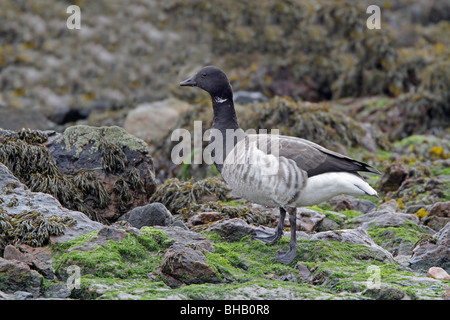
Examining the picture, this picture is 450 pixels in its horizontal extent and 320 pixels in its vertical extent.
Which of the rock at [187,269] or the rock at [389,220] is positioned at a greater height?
the rock at [187,269]

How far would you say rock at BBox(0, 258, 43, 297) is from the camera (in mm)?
4957

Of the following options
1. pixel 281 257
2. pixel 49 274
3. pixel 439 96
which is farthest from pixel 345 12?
pixel 49 274

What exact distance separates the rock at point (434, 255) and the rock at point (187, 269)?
2.39 m

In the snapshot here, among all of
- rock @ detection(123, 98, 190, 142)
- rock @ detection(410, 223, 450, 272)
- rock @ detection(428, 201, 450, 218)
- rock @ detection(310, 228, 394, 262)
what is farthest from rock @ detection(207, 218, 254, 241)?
rock @ detection(123, 98, 190, 142)

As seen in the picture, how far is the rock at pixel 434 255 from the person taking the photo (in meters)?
6.27

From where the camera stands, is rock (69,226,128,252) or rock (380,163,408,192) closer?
rock (69,226,128,252)

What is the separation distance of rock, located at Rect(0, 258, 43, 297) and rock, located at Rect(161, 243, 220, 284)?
1156 millimetres

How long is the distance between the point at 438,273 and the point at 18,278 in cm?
404

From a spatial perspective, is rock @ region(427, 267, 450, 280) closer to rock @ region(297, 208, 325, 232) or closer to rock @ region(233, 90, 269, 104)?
rock @ region(297, 208, 325, 232)

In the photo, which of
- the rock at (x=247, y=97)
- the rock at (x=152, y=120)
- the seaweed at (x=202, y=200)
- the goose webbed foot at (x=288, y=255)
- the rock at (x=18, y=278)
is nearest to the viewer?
the rock at (x=18, y=278)

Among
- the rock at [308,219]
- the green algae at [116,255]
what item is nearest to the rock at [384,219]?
the rock at [308,219]

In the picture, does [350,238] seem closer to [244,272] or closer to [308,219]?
[308,219]

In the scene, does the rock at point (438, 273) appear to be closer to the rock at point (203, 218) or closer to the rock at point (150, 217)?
the rock at point (203, 218)

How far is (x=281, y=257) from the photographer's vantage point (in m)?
6.27
